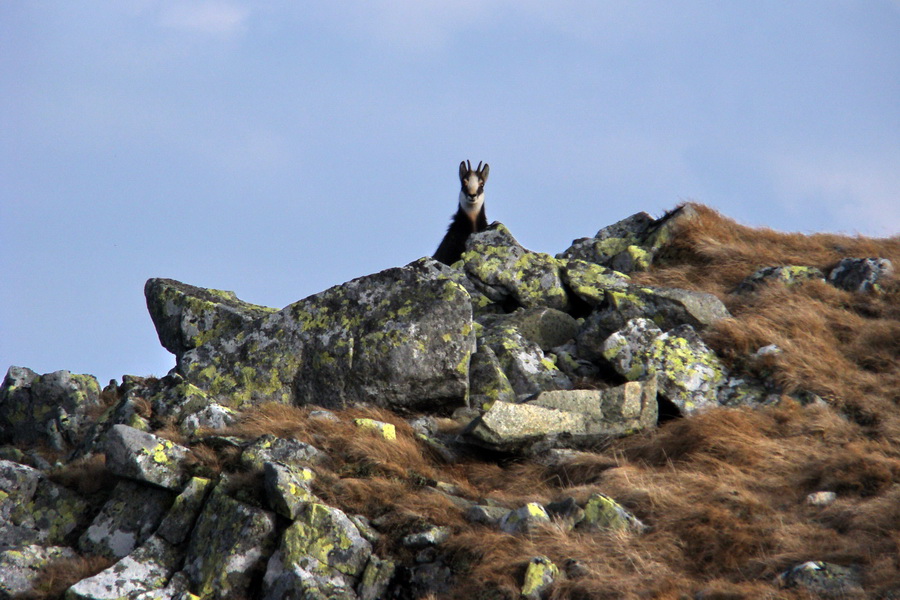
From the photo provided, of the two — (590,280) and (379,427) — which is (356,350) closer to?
(379,427)

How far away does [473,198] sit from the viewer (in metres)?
19.5

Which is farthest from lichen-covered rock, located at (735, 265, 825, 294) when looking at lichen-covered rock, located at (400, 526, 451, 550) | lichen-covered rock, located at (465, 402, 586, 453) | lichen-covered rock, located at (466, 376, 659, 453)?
lichen-covered rock, located at (400, 526, 451, 550)

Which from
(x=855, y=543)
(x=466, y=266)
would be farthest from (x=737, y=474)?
(x=466, y=266)

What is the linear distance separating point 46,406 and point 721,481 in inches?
331

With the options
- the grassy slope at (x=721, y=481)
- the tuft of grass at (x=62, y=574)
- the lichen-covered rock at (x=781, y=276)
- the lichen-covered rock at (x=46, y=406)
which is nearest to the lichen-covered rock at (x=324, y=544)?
the grassy slope at (x=721, y=481)

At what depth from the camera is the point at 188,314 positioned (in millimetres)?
13578

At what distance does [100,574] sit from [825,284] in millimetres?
11035

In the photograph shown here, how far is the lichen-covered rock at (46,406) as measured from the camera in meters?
11.2

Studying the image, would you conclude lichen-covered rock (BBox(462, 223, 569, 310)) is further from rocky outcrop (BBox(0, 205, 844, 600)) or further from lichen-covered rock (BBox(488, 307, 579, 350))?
lichen-covered rock (BBox(488, 307, 579, 350))

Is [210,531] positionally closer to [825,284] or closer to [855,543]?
[855,543]

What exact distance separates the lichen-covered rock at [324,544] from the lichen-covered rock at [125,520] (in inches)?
61.9

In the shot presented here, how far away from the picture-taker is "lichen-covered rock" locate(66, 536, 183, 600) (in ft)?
24.9

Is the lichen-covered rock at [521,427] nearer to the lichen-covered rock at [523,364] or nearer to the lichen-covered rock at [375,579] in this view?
the lichen-covered rock at [523,364]

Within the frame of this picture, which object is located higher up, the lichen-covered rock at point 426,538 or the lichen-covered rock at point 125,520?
the lichen-covered rock at point 125,520
